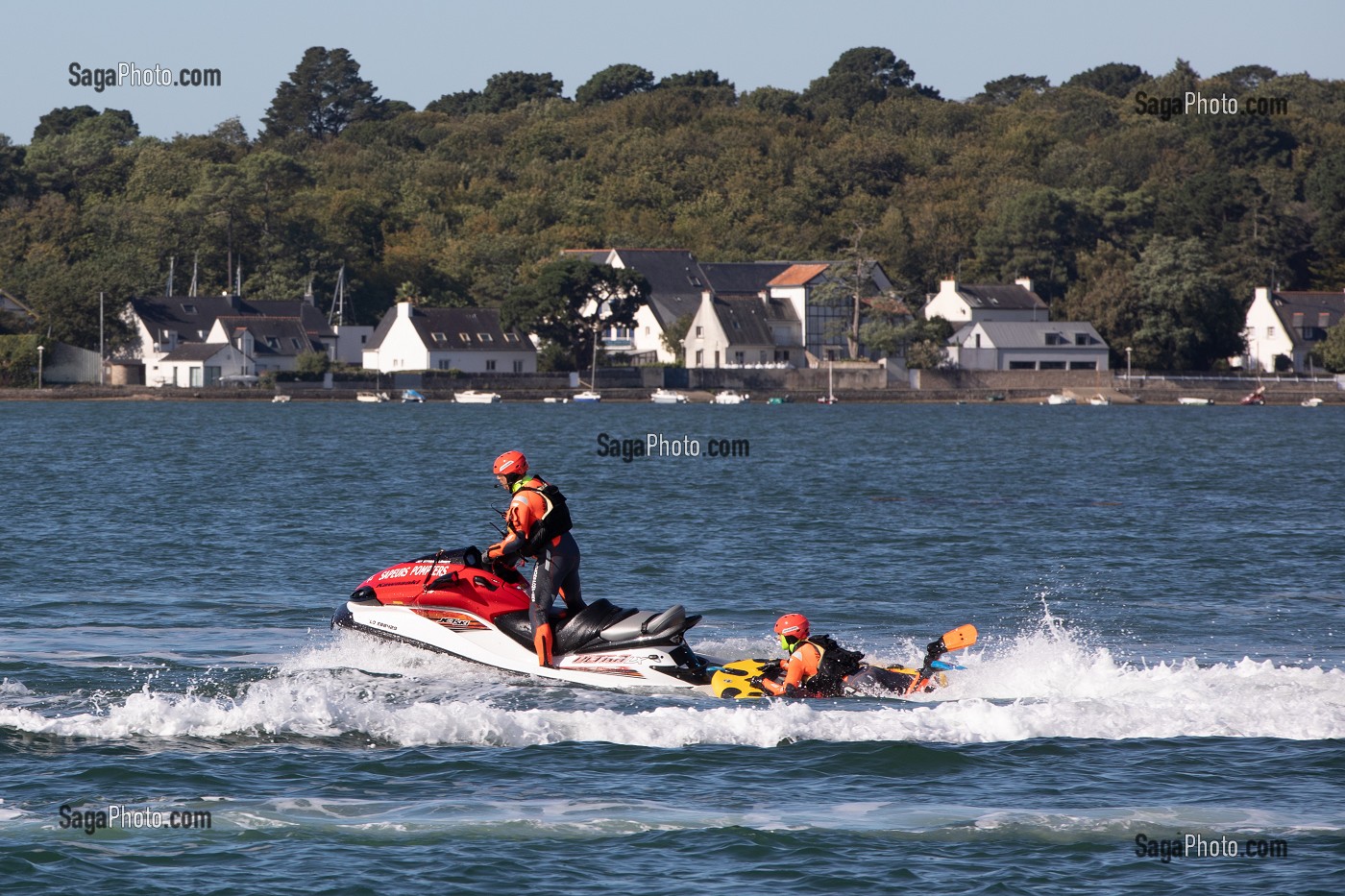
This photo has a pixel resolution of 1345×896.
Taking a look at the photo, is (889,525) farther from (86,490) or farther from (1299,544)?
(86,490)

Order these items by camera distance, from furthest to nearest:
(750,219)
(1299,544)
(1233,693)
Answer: (750,219) → (1299,544) → (1233,693)

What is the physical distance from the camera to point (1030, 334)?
125625mm

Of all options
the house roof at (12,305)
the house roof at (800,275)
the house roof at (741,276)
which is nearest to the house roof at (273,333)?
the house roof at (12,305)

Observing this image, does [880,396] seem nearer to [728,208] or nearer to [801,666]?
[728,208]

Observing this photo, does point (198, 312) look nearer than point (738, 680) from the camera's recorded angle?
No

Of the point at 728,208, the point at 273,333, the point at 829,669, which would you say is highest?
the point at 728,208

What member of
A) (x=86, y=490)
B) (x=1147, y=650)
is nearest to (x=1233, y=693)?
(x=1147, y=650)

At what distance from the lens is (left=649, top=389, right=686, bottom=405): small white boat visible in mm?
121000

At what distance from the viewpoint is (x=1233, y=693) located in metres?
16.8

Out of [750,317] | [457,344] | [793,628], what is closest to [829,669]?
[793,628]

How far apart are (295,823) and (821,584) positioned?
14819 millimetres

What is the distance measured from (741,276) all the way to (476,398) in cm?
3049

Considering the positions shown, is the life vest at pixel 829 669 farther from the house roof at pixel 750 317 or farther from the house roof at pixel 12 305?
the house roof at pixel 12 305

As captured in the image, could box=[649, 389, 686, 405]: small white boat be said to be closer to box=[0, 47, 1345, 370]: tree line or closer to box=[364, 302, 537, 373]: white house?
box=[364, 302, 537, 373]: white house
